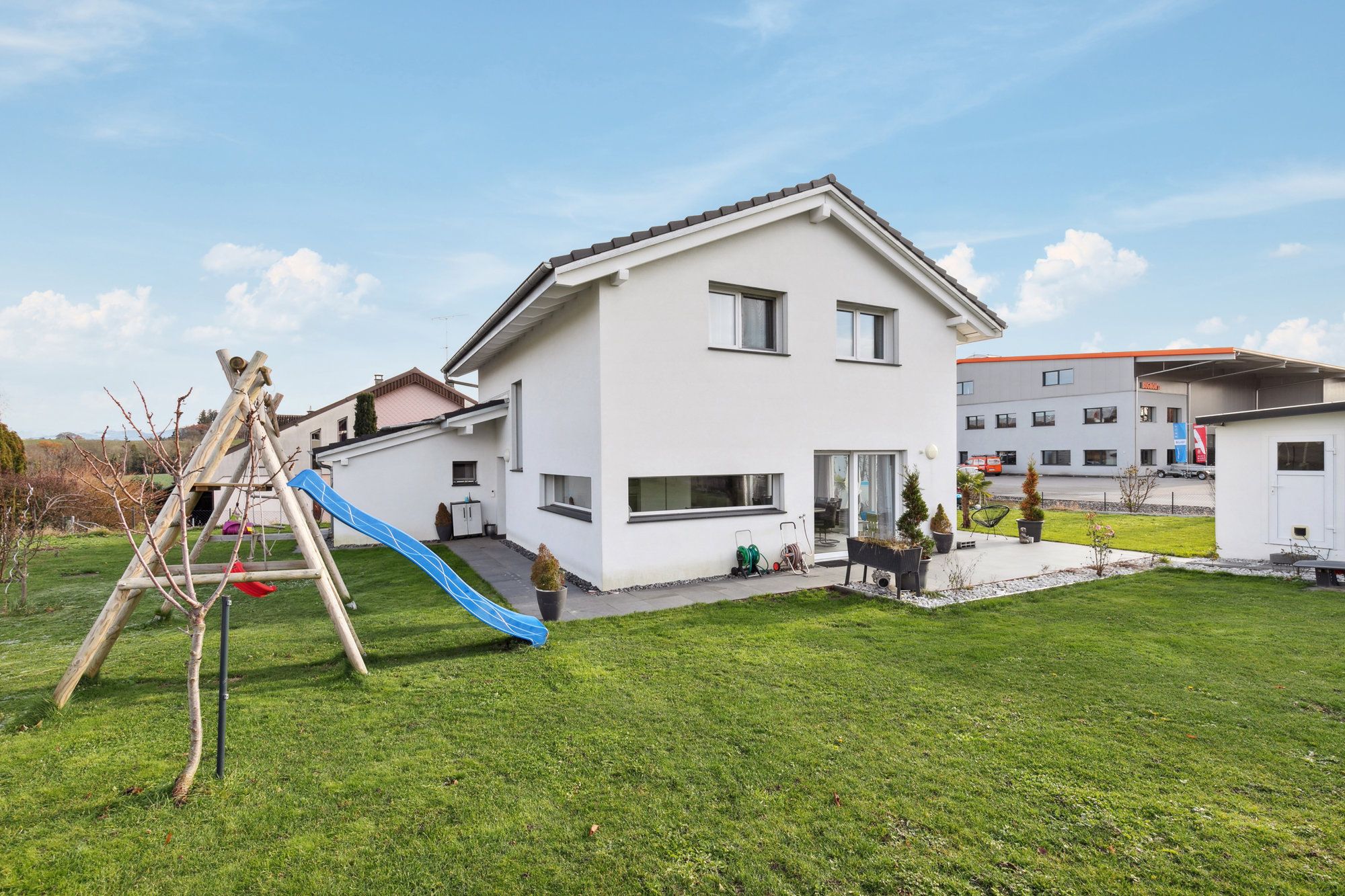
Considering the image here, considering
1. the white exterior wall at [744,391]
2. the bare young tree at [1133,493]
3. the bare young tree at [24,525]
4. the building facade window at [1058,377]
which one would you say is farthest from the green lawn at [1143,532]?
the building facade window at [1058,377]

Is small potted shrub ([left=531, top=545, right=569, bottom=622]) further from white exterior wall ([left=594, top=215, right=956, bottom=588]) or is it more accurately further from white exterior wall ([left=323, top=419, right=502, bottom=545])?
white exterior wall ([left=323, top=419, right=502, bottom=545])

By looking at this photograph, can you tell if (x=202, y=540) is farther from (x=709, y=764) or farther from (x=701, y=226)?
(x=701, y=226)

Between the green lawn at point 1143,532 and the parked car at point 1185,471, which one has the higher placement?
the parked car at point 1185,471

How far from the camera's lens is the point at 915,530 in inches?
399

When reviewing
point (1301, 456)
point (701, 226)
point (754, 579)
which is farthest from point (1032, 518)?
point (701, 226)

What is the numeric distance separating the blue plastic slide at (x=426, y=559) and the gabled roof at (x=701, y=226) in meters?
4.23

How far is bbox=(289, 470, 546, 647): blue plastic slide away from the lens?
641 centimetres

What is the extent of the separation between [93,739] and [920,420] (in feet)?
41.0

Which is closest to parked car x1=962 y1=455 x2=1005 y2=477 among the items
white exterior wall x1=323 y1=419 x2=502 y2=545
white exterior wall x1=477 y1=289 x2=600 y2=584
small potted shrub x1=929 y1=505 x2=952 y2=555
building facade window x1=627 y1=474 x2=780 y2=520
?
small potted shrub x1=929 y1=505 x2=952 y2=555

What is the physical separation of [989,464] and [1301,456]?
30.1 m

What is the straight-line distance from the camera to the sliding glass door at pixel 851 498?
11250mm

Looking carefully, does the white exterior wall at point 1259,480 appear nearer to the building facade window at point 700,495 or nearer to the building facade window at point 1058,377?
the building facade window at point 700,495

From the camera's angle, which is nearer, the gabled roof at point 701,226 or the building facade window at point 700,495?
the gabled roof at point 701,226

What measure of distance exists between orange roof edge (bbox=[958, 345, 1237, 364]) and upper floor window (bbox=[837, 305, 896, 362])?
34301 mm
